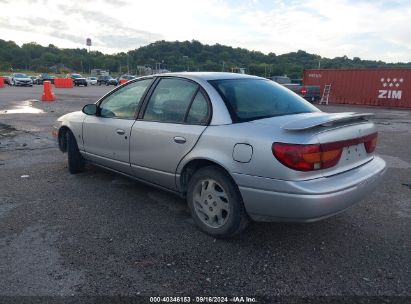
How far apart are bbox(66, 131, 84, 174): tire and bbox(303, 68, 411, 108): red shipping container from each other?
20623 mm

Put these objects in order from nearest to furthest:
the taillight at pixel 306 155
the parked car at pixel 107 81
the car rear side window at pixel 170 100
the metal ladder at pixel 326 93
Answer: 1. the taillight at pixel 306 155
2. the car rear side window at pixel 170 100
3. the metal ladder at pixel 326 93
4. the parked car at pixel 107 81

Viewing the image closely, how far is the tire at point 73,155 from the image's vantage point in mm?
5250

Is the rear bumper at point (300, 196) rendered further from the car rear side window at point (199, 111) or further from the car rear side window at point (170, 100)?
the car rear side window at point (170, 100)

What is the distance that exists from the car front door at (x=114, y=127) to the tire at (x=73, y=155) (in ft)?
1.08

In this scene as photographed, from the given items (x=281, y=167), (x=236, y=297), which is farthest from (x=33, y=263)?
(x=281, y=167)

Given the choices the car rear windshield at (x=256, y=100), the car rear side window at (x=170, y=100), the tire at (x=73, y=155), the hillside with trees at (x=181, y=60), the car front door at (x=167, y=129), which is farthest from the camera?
the hillside with trees at (x=181, y=60)

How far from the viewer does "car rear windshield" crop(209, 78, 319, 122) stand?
3379mm

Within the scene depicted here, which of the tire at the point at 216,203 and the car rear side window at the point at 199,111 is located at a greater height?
the car rear side window at the point at 199,111

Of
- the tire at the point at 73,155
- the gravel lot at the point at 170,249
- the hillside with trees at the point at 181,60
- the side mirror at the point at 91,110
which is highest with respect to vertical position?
the hillside with trees at the point at 181,60

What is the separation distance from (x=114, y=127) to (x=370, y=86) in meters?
21.0

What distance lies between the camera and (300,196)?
2.76m

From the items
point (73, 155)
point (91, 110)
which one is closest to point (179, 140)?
point (91, 110)

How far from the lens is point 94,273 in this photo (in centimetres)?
279

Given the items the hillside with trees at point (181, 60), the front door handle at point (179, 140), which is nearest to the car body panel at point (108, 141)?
the front door handle at point (179, 140)
